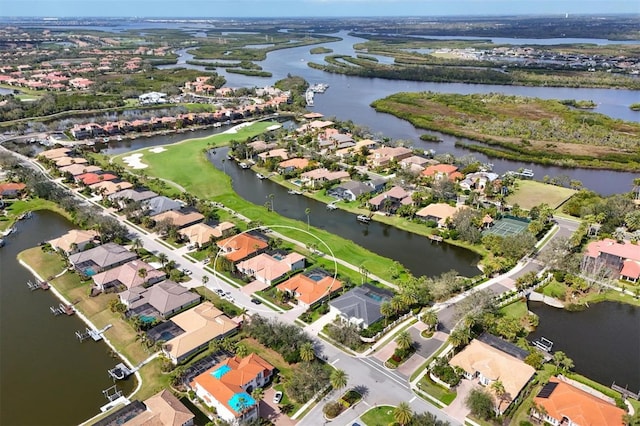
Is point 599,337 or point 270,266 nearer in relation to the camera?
point 599,337

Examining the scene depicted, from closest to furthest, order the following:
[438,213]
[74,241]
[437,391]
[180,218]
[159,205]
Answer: [437,391] → [74,241] → [180,218] → [438,213] → [159,205]

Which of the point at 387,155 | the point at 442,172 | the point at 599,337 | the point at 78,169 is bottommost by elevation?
the point at 599,337

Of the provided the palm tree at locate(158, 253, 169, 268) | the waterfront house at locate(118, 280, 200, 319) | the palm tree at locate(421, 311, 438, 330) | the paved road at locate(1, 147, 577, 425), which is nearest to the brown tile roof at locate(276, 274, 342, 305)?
the paved road at locate(1, 147, 577, 425)

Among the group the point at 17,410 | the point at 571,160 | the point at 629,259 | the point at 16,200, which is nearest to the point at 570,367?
the point at 629,259

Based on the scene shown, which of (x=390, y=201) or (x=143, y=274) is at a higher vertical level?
(x=390, y=201)

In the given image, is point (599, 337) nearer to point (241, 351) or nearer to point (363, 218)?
point (241, 351)

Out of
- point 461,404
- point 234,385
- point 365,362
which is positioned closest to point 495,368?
point 461,404

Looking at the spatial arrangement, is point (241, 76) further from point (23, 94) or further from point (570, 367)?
point (570, 367)

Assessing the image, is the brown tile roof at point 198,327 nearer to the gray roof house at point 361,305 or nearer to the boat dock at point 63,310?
the gray roof house at point 361,305
